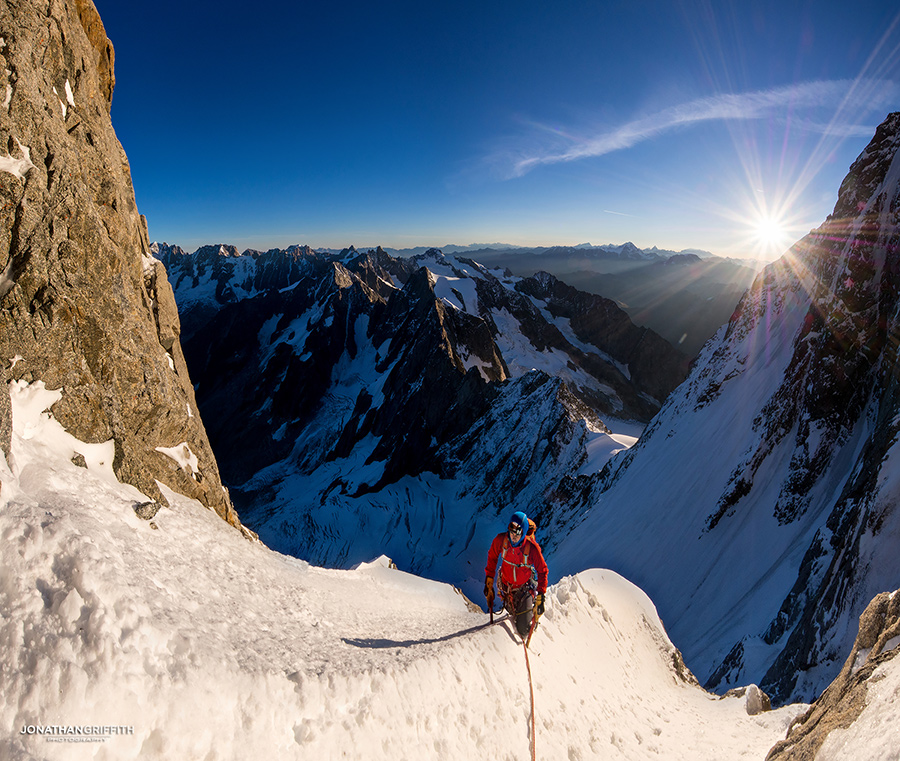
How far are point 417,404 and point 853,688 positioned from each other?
7144 centimetres

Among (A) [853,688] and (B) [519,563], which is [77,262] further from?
(A) [853,688]

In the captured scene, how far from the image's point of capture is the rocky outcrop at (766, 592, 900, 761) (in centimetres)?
537

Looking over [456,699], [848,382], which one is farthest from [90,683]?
[848,382]

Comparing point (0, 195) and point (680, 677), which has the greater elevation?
point (0, 195)

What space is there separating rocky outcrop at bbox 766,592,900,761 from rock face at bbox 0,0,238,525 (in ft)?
42.8

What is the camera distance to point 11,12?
9.46 meters

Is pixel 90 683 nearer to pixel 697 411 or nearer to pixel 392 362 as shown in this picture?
pixel 697 411

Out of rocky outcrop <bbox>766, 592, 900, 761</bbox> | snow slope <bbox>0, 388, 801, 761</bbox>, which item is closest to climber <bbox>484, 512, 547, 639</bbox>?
snow slope <bbox>0, 388, 801, 761</bbox>

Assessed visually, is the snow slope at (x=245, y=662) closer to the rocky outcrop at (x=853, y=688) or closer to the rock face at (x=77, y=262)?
the rock face at (x=77, y=262)

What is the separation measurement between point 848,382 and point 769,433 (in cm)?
571

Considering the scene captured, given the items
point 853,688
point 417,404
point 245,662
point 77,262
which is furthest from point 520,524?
point 417,404

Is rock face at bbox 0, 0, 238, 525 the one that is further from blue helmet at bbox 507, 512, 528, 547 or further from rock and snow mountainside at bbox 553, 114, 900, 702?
rock and snow mountainside at bbox 553, 114, 900, 702

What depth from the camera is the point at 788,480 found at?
25.3m

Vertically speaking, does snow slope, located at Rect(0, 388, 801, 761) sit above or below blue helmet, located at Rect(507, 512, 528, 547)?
below
